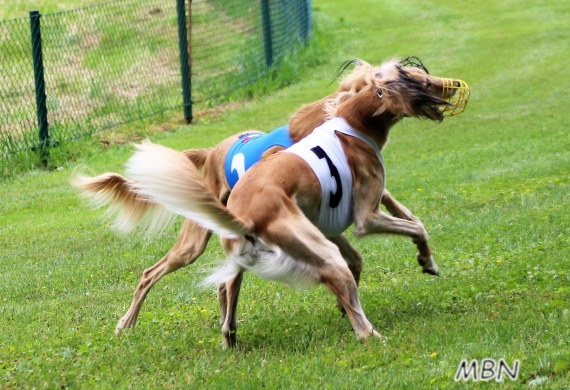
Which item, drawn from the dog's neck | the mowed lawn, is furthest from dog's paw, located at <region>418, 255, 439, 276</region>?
the dog's neck

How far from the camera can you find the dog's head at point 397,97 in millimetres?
5434

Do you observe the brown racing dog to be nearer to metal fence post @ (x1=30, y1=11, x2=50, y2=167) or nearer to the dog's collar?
the dog's collar

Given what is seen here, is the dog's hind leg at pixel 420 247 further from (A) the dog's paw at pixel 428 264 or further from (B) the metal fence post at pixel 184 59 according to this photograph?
(B) the metal fence post at pixel 184 59

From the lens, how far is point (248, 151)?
5.86m

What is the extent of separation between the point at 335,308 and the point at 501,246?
1.79 metres

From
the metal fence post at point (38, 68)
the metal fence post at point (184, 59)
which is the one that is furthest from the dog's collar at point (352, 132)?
the metal fence post at point (184, 59)

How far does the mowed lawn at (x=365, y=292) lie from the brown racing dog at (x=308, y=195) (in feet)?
1.24

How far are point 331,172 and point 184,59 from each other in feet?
35.8

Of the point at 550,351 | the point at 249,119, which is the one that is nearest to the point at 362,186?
the point at 550,351

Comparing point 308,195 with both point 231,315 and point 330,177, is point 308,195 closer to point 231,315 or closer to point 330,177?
point 330,177

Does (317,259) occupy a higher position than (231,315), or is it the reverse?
(317,259)

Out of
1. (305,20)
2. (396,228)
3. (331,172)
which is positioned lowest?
(305,20)

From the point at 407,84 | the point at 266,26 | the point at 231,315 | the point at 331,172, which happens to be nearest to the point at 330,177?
the point at 331,172

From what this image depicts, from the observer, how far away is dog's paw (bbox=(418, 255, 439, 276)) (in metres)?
5.88
